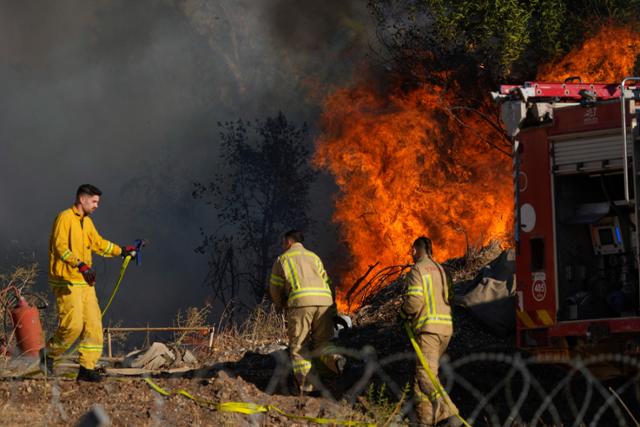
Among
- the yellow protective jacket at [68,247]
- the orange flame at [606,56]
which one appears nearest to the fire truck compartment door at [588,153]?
the yellow protective jacket at [68,247]

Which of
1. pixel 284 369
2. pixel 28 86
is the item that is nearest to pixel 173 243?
pixel 28 86

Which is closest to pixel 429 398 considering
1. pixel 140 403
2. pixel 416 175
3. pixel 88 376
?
pixel 140 403

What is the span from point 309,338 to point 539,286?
7.27 ft

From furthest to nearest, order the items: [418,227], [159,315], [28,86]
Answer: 1. [28,86]
2. [159,315]
3. [418,227]

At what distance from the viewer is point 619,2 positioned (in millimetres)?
16594

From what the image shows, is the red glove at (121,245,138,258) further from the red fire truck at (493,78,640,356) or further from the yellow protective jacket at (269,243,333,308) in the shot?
the red fire truck at (493,78,640,356)

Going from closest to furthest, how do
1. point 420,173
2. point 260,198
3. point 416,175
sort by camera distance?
point 416,175 < point 420,173 < point 260,198

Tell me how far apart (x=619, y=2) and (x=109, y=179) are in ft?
40.7

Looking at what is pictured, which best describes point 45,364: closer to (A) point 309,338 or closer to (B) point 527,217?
(A) point 309,338

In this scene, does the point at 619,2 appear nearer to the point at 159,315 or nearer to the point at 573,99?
the point at 573,99

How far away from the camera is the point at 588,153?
8.31m

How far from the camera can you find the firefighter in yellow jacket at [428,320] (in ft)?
26.5

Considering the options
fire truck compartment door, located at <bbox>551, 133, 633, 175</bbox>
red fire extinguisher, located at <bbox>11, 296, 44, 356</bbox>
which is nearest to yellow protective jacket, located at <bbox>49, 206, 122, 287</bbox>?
red fire extinguisher, located at <bbox>11, 296, 44, 356</bbox>

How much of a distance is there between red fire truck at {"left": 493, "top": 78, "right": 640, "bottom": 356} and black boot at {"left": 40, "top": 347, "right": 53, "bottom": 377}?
172 inches
